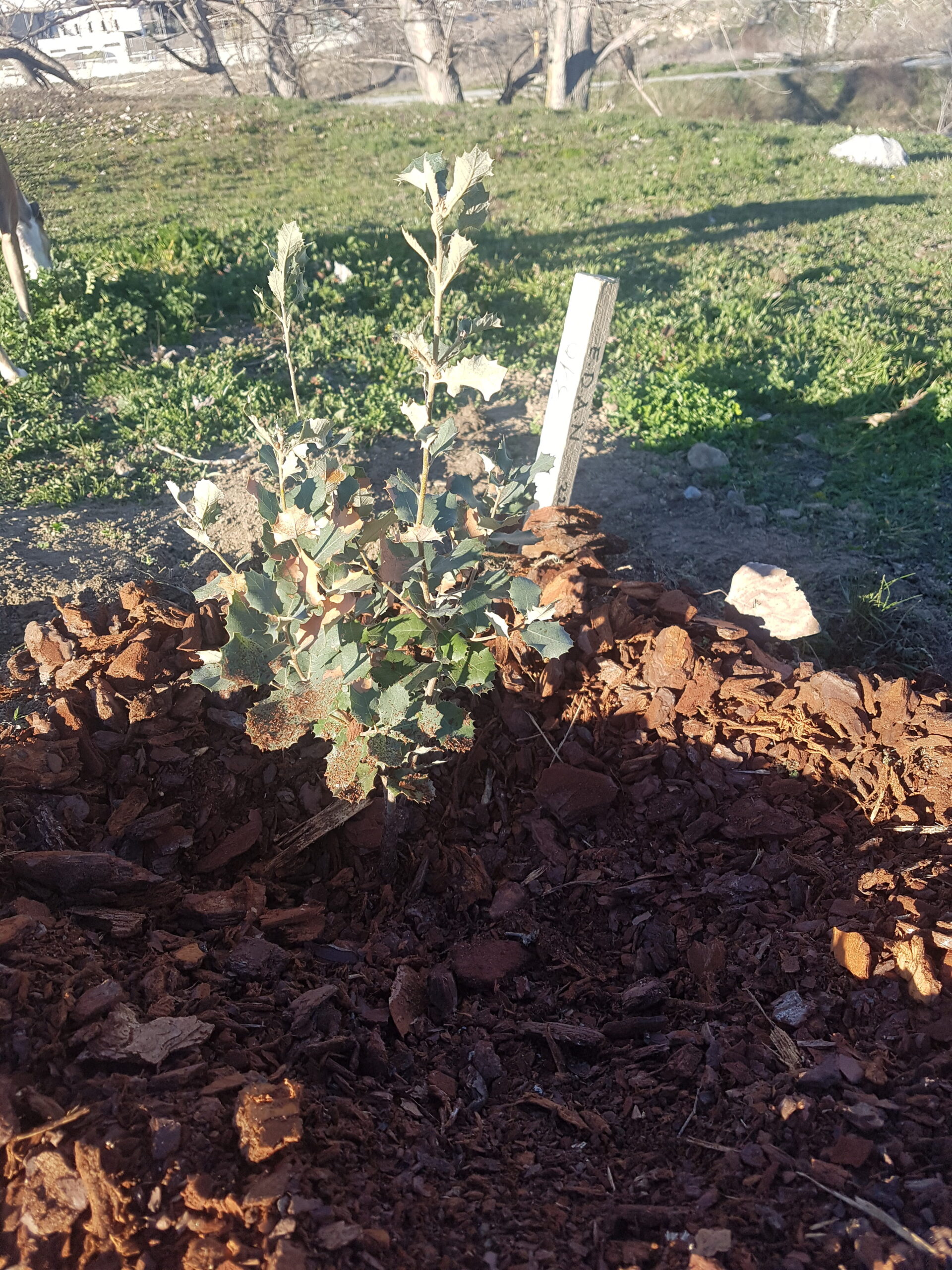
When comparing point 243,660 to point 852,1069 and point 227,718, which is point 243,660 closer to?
point 227,718

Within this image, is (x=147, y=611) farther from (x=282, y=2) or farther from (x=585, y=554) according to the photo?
(x=282, y=2)

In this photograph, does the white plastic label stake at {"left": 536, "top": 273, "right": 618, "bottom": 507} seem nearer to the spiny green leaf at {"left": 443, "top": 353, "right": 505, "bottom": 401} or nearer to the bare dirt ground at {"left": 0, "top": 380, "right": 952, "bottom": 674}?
the bare dirt ground at {"left": 0, "top": 380, "right": 952, "bottom": 674}

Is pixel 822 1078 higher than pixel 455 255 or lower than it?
lower

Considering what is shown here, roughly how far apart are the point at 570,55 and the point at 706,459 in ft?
65.5

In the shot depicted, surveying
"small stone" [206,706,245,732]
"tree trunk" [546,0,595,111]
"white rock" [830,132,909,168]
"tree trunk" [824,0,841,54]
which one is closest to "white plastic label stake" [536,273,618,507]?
"small stone" [206,706,245,732]

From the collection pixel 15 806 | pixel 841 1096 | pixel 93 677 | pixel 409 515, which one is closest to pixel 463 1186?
pixel 841 1096

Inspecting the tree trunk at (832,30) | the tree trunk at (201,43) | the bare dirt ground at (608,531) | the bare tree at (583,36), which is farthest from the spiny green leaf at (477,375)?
the tree trunk at (832,30)

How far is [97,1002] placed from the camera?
177 cm

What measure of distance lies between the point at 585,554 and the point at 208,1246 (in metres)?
2.94

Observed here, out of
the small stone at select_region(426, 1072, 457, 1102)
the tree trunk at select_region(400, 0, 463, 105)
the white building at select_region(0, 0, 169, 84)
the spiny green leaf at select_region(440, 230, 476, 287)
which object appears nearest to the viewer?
the spiny green leaf at select_region(440, 230, 476, 287)

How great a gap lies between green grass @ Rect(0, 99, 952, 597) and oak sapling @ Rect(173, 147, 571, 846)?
3082mm

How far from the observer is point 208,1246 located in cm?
138

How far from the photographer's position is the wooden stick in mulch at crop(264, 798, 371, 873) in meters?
2.62

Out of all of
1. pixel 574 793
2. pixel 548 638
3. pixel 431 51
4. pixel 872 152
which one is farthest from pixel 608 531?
pixel 431 51
